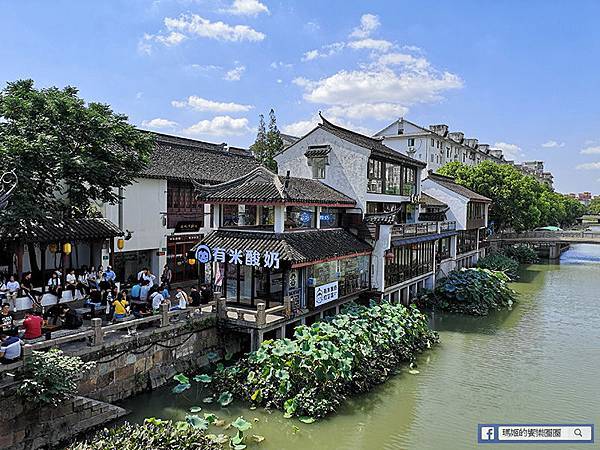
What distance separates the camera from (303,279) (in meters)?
17.1

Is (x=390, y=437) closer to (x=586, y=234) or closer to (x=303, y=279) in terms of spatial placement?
(x=303, y=279)

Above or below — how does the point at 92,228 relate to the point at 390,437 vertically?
above

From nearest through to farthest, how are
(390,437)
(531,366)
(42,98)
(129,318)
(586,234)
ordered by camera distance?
1. (390,437)
2. (129,318)
3. (42,98)
4. (531,366)
5. (586,234)

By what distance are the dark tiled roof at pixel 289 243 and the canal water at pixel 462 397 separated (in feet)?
15.2

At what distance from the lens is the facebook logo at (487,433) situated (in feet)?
38.3

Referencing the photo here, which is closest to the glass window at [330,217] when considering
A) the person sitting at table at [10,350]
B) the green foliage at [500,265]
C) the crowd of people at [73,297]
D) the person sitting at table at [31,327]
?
the crowd of people at [73,297]

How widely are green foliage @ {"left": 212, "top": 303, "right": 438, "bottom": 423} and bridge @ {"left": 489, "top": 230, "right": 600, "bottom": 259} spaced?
109ft

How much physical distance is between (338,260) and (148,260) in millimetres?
8913

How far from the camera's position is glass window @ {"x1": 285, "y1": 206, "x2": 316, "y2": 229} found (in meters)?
17.4

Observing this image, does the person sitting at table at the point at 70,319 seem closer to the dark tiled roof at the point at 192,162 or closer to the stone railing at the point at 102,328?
the stone railing at the point at 102,328

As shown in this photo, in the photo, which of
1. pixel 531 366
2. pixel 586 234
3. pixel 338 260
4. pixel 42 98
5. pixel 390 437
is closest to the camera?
pixel 390 437

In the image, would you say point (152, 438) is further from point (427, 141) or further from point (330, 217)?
point (427, 141)

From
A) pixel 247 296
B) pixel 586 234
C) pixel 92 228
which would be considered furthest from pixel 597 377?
pixel 586 234

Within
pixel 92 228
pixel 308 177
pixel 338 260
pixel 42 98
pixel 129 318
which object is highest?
pixel 42 98
